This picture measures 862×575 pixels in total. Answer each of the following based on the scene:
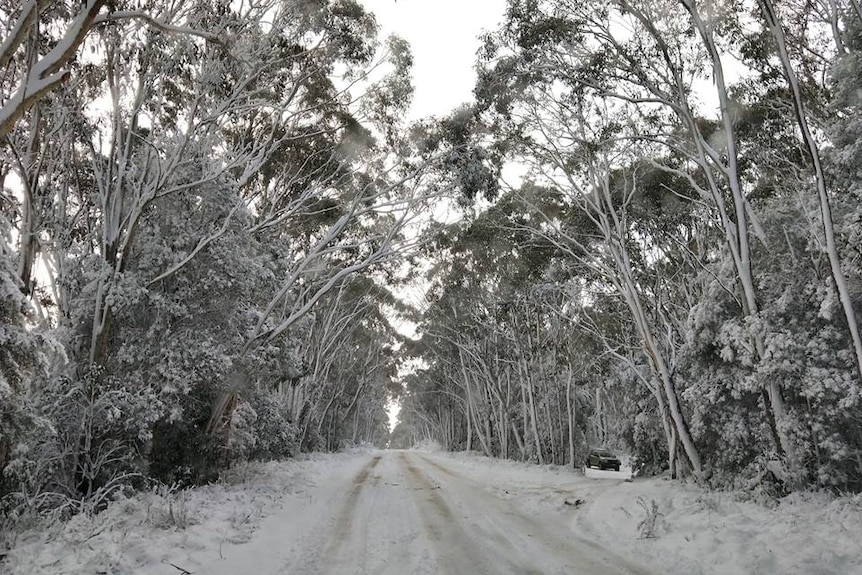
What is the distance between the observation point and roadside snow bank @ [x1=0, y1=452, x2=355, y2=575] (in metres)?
5.45

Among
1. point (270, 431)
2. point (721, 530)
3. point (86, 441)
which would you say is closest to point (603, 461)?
point (270, 431)

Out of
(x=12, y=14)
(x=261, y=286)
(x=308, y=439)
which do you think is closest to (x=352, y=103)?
(x=261, y=286)

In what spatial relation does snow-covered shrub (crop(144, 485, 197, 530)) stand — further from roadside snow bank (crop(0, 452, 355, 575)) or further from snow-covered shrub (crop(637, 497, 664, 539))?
snow-covered shrub (crop(637, 497, 664, 539))

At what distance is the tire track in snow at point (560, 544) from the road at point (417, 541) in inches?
0.5

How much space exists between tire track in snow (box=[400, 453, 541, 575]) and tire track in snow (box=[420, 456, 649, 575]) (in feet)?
1.40

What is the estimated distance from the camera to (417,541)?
24.1ft

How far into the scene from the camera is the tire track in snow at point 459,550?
19.8 ft

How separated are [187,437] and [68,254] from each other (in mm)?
4756

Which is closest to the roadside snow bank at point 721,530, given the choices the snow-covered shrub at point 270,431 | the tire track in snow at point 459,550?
the tire track in snow at point 459,550

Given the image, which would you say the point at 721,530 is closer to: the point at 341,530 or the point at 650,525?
the point at 650,525

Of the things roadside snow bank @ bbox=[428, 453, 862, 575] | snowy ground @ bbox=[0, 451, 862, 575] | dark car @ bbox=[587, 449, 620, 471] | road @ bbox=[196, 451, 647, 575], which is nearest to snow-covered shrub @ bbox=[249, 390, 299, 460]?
road @ bbox=[196, 451, 647, 575]

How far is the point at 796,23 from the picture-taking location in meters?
12.5

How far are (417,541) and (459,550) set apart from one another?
74cm

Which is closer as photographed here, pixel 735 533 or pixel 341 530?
pixel 735 533
